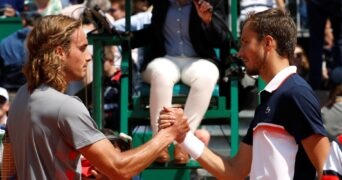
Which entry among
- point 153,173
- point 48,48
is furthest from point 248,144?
point 153,173

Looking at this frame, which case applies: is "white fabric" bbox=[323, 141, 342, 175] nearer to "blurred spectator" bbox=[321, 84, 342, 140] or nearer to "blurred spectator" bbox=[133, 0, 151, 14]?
"blurred spectator" bbox=[321, 84, 342, 140]

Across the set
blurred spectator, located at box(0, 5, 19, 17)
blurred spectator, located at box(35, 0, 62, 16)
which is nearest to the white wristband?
blurred spectator, located at box(35, 0, 62, 16)

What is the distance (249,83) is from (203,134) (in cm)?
99

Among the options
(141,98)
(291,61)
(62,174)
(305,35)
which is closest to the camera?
(62,174)

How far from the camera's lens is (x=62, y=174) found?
486cm

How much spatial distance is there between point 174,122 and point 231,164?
39cm

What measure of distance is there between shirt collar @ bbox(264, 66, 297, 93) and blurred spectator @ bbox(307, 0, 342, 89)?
607 centimetres

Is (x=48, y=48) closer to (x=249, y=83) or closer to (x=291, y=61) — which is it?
(x=291, y=61)

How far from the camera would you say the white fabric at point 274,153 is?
494cm

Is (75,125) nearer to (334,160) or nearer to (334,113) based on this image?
(334,160)

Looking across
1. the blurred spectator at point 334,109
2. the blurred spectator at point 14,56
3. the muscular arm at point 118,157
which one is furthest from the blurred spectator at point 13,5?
the muscular arm at point 118,157

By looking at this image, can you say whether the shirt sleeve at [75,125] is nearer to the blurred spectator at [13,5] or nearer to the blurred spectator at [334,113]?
the blurred spectator at [334,113]

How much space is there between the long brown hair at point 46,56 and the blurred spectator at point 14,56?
19.8 ft

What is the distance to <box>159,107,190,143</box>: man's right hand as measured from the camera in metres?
5.32
